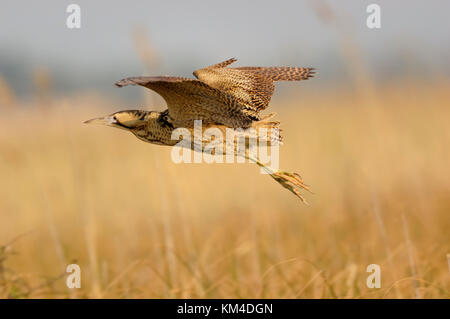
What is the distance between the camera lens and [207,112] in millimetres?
2844

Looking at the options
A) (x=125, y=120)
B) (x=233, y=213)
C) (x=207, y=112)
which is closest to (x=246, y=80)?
(x=207, y=112)

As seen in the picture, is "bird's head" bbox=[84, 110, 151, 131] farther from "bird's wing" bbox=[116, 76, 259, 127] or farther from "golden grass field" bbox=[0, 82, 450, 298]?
"golden grass field" bbox=[0, 82, 450, 298]

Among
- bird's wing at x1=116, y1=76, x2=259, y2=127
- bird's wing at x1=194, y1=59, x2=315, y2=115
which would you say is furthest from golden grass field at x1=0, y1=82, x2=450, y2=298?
bird's wing at x1=116, y1=76, x2=259, y2=127

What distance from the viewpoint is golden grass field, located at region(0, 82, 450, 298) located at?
383cm

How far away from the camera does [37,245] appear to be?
6141 millimetres

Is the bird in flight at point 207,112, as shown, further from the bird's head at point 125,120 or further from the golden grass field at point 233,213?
the golden grass field at point 233,213

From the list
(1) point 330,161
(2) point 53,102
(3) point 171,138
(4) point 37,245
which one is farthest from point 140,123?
(1) point 330,161

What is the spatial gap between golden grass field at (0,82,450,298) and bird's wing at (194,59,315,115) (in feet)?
2.60

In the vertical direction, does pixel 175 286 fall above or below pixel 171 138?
below

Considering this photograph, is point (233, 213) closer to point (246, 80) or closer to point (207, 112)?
point (246, 80)

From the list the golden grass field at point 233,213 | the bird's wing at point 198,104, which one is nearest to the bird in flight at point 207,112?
the bird's wing at point 198,104

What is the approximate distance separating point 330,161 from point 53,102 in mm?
3762

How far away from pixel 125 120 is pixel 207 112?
36cm

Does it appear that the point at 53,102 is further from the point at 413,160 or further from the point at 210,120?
the point at 413,160
